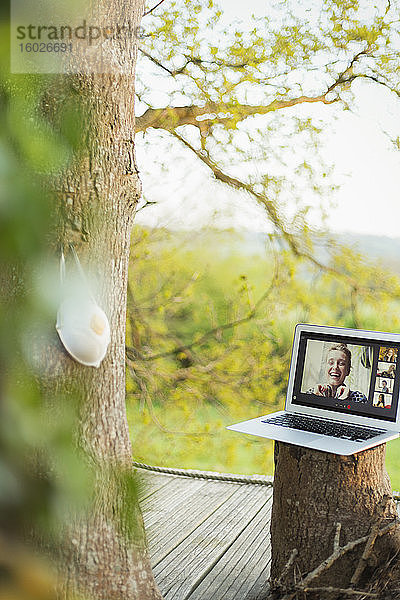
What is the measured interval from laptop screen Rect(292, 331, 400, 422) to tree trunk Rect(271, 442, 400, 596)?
0.17 metres

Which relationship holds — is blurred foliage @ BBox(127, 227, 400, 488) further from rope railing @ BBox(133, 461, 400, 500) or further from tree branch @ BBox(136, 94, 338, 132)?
rope railing @ BBox(133, 461, 400, 500)

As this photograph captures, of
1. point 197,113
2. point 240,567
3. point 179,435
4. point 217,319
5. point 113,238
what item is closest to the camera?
point 113,238

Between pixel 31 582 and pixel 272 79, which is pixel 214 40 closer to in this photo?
pixel 272 79

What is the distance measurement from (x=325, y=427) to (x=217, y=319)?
8.65ft

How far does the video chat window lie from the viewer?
7.25 feet

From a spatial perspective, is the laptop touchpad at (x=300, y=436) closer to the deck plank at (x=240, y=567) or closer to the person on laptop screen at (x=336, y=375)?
the person on laptop screen at (x=336, y=375)

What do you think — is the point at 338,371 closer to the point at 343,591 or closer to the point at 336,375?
the point at 336,375

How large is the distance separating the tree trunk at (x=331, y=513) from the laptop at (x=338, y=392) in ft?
0.25

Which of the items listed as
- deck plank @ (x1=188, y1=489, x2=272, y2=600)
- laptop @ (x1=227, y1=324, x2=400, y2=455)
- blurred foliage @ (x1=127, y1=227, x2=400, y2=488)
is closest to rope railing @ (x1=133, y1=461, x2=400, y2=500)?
deck plank @ (x1=188, y1=489, x2=272, y2=600)


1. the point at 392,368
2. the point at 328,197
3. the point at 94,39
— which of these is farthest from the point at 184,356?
the point at 94,39

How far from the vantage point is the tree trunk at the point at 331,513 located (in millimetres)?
2002

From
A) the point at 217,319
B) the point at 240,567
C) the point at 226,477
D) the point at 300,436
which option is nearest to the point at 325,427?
the point at 300,436

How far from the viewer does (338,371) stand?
2270 mm

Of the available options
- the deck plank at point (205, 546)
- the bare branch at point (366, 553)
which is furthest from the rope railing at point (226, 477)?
the bare branch at point (366, 553)
